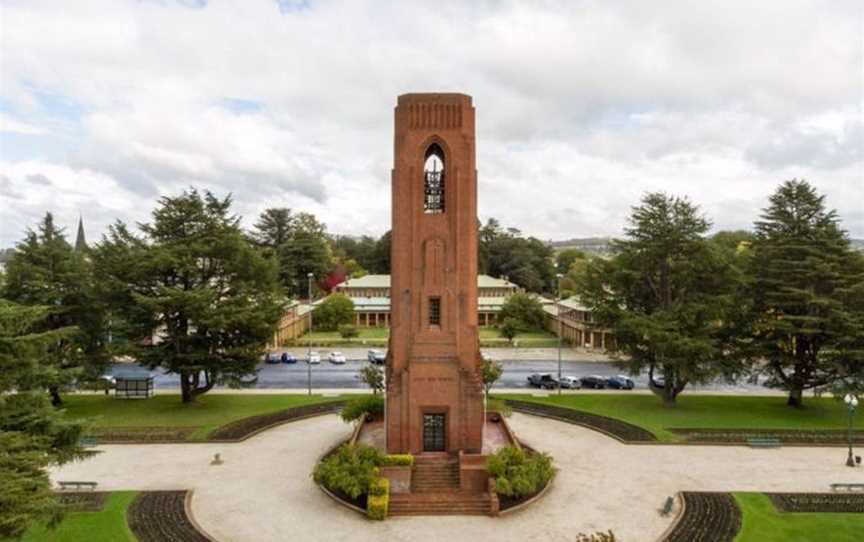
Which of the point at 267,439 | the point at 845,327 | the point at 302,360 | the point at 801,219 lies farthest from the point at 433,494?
the point at 302,360

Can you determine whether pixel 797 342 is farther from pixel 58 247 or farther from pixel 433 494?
pixel 58 247

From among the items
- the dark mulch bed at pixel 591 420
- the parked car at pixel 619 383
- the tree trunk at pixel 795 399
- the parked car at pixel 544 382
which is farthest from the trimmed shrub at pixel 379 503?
the tree trunk at pixel 795 399

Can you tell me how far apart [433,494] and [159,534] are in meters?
9.62

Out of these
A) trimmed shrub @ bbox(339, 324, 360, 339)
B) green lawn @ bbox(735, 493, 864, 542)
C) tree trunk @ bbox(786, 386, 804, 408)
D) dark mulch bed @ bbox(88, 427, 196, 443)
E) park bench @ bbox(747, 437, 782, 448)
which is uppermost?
trimmed shrub @ bbox(339, 324, 360, 339)

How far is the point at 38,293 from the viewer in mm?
35188

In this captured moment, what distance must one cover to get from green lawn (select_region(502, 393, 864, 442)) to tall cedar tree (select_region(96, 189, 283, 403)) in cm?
1813

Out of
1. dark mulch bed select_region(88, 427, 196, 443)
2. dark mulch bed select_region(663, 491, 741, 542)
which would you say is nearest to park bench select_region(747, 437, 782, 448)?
dark mulch bed select_region(663, 491, 741, 542)

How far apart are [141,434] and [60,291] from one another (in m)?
10.7

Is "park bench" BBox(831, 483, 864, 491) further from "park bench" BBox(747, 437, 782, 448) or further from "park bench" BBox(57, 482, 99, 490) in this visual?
"park bench" BBox(57, 482, 99, 490)

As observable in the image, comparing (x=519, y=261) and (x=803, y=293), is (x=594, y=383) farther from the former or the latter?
(x=519, y=261)

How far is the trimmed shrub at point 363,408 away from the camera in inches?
1196

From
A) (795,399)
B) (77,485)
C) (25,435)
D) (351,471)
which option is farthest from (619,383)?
(25,435)

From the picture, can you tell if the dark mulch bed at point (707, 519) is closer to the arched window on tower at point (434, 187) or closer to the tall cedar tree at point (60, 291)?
the arched window on tower at point (434, 187)

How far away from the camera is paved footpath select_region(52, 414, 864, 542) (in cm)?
2073
